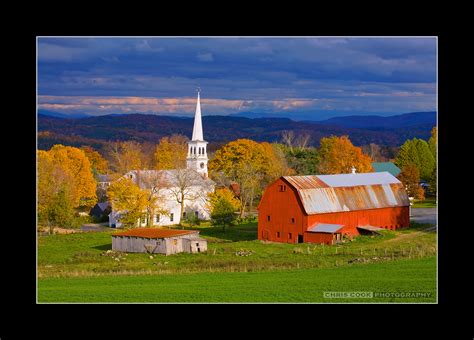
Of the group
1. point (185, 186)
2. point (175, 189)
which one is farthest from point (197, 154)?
point (185, 186)

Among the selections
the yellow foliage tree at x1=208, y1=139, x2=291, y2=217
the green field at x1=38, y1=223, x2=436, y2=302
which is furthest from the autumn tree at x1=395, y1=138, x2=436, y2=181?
the green field at x1=38, y1=223, x2=436, y2=302

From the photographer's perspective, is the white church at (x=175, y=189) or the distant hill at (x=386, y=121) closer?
the distant hill at (x=386, y=121)

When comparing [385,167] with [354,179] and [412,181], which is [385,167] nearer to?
[412,181]

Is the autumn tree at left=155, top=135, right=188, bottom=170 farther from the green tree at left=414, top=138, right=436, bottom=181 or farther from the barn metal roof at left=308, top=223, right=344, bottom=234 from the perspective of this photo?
the green tree at left=414, top=138, right=436, bottom=181

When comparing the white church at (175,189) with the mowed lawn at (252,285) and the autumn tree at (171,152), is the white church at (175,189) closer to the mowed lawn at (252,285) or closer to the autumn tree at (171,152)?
the autumn tree at (171,152)

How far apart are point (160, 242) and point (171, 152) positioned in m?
19.6

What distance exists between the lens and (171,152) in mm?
51000

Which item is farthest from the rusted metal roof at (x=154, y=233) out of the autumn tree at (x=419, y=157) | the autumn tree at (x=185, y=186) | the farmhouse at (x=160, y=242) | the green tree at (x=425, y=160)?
the green tree at (x=425, y=160)

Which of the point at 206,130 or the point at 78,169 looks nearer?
the point at 78,169

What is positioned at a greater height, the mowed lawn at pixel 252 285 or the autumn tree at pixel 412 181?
the autumn tree at pixel 412 181

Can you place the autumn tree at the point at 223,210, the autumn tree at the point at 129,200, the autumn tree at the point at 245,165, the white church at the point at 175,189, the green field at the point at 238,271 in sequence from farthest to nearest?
the autumn tree at the point at 245,165, the white church at the point at 175,189, the autumn tree at the point at 223,210, the autumn tree at the point at 129,200, the green field at the point at 238,271

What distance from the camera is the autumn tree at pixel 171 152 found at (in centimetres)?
4906

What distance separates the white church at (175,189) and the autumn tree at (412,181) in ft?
45.9

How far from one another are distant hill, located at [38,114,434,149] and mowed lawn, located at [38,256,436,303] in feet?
30.1
